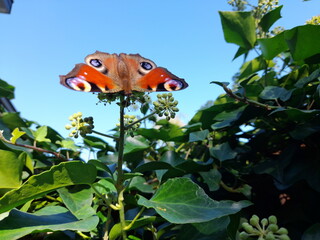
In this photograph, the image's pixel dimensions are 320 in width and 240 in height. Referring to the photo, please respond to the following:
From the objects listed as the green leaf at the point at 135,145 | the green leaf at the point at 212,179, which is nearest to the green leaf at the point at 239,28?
the green leaf at the point at 135,145

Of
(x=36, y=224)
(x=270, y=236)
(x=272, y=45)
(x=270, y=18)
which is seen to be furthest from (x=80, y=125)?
(x=270, y=18)

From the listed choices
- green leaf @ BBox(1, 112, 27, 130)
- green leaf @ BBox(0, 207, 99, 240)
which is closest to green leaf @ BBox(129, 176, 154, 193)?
green leaf @ BBox(0, 207, 99, 240)

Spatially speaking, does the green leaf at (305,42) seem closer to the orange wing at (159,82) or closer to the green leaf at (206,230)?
the orange wing at (159,82)

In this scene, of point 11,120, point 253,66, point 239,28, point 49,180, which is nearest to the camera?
point 49,180

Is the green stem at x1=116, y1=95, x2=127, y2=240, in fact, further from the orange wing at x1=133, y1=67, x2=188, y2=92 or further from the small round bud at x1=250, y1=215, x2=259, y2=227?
the small round bud at x1=250, y1=215, x2=259, y2=227

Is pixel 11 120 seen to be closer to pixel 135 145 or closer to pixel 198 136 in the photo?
pixel 135 145
